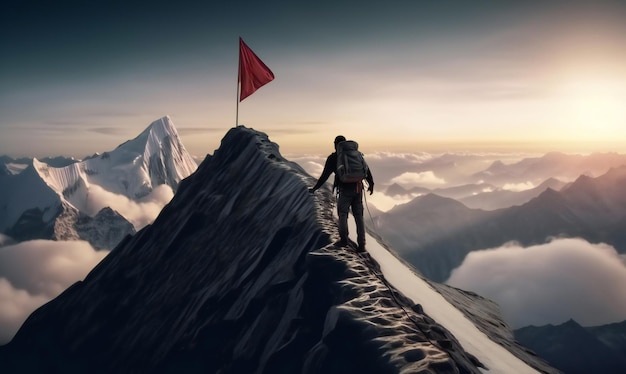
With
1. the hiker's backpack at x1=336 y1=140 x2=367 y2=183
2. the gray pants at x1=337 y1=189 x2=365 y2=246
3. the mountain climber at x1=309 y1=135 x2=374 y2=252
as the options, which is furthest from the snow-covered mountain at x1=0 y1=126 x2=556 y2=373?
the hiker's backpack at x1=336 y1=140 x2=367 y2=183

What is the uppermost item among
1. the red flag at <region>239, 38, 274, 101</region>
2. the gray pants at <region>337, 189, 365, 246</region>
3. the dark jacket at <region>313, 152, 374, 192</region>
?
the red flag at <region>239, 38, 274, 101</region>

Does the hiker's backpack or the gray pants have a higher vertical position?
the hiker's backpack

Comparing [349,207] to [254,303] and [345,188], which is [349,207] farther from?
[254,303]

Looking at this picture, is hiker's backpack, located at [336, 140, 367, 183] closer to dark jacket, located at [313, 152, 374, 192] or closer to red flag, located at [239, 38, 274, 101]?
dark jacket, located at [313, 152, 374, 192]

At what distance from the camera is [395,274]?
20.4 m

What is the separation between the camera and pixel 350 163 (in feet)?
53.9

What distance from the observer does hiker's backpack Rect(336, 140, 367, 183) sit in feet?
53.6

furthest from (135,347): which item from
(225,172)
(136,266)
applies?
(225,172)

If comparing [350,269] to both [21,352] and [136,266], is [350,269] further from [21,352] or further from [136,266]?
[21,352]

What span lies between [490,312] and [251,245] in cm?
1806

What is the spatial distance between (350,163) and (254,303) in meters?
10.4

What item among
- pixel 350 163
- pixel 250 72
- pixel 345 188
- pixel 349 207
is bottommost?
pixel 349 207

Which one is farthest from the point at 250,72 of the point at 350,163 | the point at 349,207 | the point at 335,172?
the point at 350,163

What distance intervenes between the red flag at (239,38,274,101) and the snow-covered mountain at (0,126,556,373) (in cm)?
675
